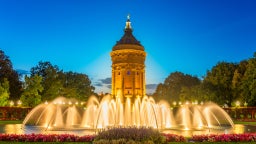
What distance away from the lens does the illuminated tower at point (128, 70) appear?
60.1m

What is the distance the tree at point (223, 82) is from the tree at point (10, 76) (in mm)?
30454

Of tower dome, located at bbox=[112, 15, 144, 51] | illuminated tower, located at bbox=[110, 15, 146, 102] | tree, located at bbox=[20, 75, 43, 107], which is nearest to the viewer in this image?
tree, located at bbox=[20, 75, 43, 107]

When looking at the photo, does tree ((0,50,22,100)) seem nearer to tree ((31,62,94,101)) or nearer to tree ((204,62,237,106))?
tree ((31,62,94,101))

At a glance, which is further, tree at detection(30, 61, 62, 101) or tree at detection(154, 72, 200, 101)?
tree at detection(154, 72, 200, 101)

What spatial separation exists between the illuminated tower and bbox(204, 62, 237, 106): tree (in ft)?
45.4

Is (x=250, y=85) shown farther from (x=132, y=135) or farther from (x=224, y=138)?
(x=132, y=135)

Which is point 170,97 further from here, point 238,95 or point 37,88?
point 37,88

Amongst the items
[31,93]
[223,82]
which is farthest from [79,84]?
[223,82]

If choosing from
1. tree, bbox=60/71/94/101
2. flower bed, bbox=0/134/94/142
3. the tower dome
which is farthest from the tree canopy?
flower bed, bbox=0/134/94/142

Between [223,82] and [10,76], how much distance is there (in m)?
33.6

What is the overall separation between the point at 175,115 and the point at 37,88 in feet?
64.7

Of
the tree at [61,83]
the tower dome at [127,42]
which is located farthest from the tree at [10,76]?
the tower dome at [127,42]

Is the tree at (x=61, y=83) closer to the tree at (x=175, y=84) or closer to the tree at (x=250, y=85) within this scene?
the tree at (x=175, y=84)

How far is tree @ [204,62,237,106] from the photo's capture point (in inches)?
2024
